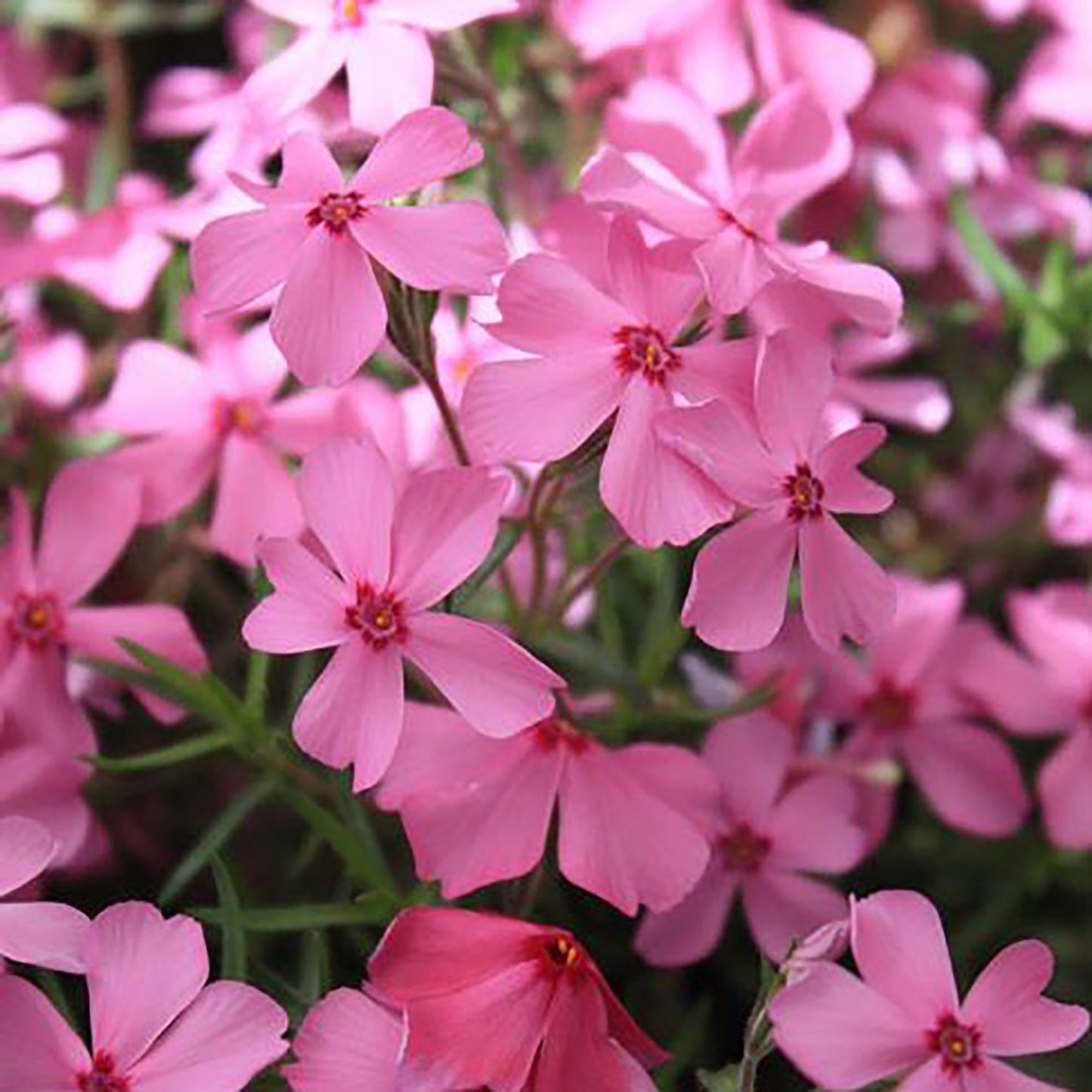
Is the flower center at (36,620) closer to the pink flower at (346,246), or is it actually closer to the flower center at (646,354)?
the pink flower at (346,246)

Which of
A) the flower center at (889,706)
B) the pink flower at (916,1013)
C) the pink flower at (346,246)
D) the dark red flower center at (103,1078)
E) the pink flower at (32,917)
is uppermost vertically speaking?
the pink flower at (346,246)

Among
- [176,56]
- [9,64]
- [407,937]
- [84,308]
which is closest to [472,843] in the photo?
[407,937]

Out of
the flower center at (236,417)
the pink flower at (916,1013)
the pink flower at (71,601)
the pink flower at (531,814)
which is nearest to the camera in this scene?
the pink flower at (916,1013)

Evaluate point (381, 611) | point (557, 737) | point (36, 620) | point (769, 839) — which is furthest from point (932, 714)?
point (36, 620)

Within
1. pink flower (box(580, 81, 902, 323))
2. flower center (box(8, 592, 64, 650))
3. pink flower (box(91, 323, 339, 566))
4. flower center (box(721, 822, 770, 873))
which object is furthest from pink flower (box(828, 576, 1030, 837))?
flower center (box(8, 592, 64, 650))

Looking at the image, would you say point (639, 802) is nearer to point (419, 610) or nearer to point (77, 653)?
point (419, 610)

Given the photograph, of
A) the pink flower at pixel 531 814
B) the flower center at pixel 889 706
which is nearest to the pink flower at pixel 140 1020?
the pink flower at pixel 531 814
